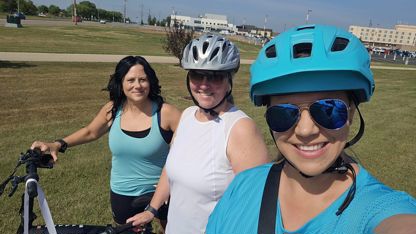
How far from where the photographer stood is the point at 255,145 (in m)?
2.15

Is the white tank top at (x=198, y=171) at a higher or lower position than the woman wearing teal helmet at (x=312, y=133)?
lower

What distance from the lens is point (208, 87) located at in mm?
2449

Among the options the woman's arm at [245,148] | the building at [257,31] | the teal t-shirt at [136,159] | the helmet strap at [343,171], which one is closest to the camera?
the helmet strap at [343,171]

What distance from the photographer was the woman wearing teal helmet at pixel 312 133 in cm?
128

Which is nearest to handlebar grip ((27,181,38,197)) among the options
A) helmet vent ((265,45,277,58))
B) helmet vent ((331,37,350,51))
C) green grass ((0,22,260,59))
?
helmet vent ((265,45,277,58))

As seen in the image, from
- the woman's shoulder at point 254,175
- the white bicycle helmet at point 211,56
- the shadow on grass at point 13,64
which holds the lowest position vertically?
the shadow on grass at point 13,64

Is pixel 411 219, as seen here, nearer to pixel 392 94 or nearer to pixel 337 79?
pixel 337 79

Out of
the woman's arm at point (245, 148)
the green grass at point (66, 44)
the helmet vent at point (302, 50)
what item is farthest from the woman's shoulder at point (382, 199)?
the green grass at point (66, 44)

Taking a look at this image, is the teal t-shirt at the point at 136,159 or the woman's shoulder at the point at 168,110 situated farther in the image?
the woman's shoulder at the point at 168,110

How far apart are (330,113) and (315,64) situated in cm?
19

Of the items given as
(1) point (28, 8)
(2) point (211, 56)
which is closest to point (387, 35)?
(1) point (28, 8)

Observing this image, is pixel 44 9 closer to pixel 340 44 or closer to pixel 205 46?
pixel 205 46

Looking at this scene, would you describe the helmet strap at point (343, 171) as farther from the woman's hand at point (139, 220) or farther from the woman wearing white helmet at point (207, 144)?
the woman's hand at point (139, 220)

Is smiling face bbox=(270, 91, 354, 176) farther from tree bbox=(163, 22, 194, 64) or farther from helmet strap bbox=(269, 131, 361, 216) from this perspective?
tree bbox=(163, 22, 194, 64)
